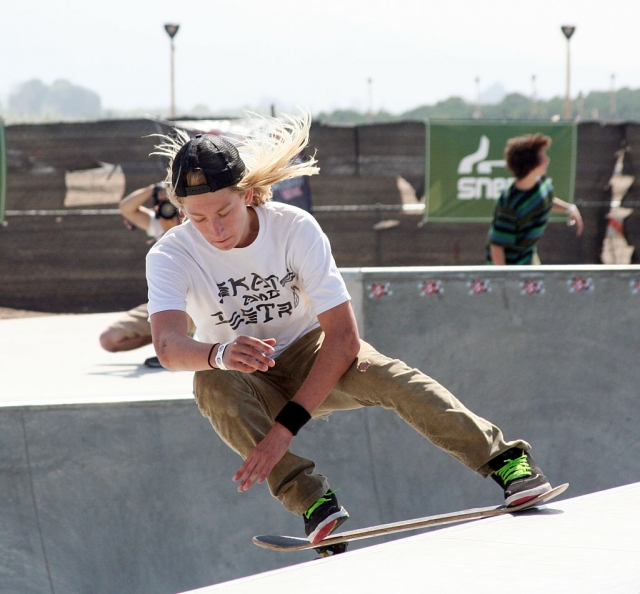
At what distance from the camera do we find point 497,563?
7.64 feet

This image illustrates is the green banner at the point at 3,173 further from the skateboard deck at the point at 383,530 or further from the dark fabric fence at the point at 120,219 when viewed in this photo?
the skateboard deck at the point at 383,530

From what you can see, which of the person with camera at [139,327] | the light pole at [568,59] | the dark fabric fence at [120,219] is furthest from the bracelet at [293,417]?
the light pole at [568,59]

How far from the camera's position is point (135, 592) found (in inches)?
166

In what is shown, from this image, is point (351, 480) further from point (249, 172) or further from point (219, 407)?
point (249, 172)

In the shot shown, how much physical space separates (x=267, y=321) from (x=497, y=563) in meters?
1.27

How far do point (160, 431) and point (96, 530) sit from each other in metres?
0.58

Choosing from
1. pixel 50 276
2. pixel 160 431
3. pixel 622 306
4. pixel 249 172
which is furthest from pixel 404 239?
pixel 249 172

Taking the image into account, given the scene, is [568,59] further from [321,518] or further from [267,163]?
[321,518]

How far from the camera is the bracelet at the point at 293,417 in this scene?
293 centimetres

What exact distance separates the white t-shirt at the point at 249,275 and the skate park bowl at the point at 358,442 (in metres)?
1.38

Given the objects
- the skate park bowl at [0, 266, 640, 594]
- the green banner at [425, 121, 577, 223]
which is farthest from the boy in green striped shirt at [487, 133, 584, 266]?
the green banner at [425, 121, 577, 223]

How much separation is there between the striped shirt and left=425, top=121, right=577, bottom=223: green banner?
5.34 meters

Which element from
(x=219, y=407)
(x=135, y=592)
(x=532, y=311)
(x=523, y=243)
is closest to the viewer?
(x=219, y=407)

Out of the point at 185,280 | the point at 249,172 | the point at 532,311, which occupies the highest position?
the point at 249,172
